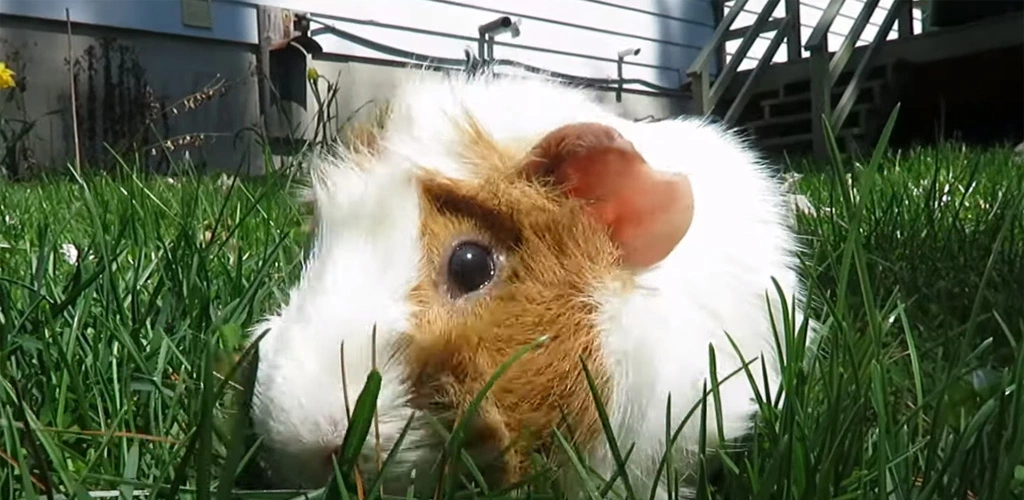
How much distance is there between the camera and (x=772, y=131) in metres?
8.84

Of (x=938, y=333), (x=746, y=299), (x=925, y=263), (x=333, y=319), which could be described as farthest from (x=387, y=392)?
(x=925, y=263)

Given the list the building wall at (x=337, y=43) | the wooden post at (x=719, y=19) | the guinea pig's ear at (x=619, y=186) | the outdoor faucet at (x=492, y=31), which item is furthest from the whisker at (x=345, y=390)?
the wooden post at (x=719, y=19)

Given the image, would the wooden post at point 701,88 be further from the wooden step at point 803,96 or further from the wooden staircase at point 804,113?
the wooden step at point 803,96

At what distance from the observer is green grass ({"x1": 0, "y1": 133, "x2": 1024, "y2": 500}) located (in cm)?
78

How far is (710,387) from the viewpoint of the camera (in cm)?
87

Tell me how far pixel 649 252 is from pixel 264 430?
363 mm

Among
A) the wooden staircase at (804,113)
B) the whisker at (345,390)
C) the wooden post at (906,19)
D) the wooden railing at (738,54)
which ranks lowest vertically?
the whisker at (345,390)

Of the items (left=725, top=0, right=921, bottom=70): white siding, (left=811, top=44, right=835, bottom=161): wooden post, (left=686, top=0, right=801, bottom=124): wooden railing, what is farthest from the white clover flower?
(left=725, top=0, right=921, bottom=70): white siding

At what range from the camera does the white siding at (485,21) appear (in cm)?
615

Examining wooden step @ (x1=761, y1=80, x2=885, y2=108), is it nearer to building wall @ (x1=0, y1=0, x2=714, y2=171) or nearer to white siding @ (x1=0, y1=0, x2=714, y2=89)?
building wall @ (x1=0, y1=0, x2=714, y2=171)

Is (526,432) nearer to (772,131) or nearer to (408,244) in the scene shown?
(408,244)

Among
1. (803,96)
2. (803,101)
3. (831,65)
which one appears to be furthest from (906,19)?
(831,65)

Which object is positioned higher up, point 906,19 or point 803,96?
point 906,19

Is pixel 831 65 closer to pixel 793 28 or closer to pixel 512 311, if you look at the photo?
pixel 793 28
